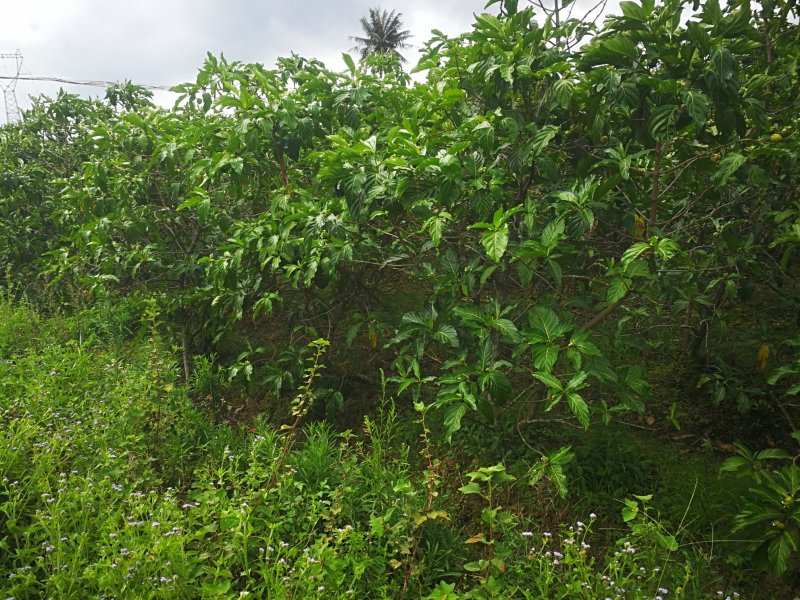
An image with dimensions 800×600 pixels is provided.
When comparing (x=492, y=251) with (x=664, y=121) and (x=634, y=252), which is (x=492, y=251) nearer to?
(x=634, y=252)

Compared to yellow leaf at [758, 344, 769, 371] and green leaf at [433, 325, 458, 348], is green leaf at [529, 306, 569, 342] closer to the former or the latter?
green leaf at [433, 325, 458, 348]

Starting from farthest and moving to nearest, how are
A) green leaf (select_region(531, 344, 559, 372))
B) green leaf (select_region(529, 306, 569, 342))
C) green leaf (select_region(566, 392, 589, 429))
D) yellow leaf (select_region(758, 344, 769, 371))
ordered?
→ yellow leaf (select_region(758, 344, 769, 371)), green leaf (select_region(529, 306, 569, 342)), green leaf (select_region(531, 344, 559, 372)), green leaf (select_region(566, 392, 589, 429))

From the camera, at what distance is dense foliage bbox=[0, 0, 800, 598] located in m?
2.27

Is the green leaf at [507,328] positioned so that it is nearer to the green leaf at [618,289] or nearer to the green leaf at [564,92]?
the green leaf at [618,289]

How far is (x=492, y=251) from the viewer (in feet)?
7.26

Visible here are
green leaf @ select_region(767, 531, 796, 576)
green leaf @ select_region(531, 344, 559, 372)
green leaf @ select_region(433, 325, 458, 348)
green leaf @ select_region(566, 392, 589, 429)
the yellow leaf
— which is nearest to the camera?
green leaf @ select_region(767, 531, 796, 576)

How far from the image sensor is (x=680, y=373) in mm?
3686

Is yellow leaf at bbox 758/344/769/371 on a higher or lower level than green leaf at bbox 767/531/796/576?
higher

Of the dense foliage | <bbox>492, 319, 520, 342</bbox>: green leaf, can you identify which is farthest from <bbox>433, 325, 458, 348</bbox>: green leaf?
<bbox>492, 319, 520, 342</bbox>: green leaf

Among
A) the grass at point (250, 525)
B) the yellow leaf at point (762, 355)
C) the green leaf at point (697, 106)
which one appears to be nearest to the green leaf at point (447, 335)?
the grass at point (250, 525)

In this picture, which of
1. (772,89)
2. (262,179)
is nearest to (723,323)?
(772,89)

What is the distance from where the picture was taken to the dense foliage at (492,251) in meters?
2.27

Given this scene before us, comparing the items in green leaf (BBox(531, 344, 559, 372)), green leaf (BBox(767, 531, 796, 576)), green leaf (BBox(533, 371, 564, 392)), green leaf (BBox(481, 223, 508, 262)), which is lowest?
green leaf (BBox(767, 531, 796, 576))

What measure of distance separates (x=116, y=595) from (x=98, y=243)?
117 inches
